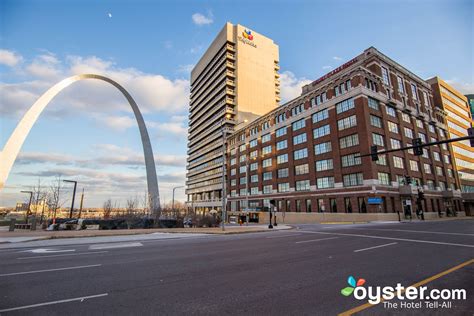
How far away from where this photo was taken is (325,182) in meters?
46.0

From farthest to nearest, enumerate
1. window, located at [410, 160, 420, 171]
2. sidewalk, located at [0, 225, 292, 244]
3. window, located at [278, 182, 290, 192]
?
window, located at [278, 182, 290, 192] < window, located at [410, 160, 420, 171] < sidewalk, located at [0, 225, 292, 244]

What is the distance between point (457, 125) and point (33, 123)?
10218cm

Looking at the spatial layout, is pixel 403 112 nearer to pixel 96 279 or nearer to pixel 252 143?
pixel 252 143

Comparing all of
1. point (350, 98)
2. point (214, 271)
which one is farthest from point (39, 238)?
point (350, 98)

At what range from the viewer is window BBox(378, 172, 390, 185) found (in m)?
39.6

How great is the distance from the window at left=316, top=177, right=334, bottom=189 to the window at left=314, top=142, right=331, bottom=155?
5.41 meters

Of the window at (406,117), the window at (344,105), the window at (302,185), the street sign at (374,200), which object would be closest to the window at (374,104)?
the window at (344,105)

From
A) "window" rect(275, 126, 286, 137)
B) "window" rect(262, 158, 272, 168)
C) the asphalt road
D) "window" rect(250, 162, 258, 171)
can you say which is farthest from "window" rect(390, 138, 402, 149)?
the asphalt road

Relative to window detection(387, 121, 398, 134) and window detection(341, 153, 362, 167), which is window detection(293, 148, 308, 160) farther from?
window detection(387, 121, 398, 134)

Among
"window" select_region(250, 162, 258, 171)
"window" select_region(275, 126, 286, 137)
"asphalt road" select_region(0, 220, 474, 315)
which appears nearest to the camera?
"asphalt road" select_region(0, 220, 474, 315)

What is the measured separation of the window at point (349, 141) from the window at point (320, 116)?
20.7 ft

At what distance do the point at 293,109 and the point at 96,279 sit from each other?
54792 mm

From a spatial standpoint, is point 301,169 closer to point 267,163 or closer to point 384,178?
point 267,163

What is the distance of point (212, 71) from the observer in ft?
332
